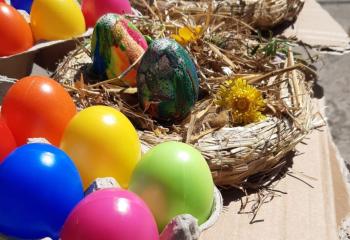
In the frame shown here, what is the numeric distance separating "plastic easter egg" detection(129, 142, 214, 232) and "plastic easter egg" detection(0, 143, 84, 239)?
112 mm

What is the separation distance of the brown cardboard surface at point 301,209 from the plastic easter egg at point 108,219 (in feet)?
1.18

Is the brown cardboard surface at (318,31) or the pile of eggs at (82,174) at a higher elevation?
the pile of eggs at (82,174)

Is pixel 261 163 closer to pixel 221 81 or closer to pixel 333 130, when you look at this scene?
pixel 221 81

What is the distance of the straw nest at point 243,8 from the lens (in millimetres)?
1692

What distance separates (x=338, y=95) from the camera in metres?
2.63

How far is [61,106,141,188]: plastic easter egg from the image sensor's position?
2.80 ft

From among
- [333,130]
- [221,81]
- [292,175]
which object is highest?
[221,81]

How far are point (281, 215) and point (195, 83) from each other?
0.33m

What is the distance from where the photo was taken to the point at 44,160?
756 mm

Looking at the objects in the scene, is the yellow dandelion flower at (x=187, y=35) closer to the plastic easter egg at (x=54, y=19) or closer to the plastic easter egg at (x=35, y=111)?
the plastic easter egg at (x=54, y=19)

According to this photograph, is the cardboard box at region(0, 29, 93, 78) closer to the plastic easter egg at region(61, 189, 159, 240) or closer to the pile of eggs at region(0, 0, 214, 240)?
the pile of eggs at region(0, 0, 214, 240)

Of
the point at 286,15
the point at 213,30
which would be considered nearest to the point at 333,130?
the point at 286,15

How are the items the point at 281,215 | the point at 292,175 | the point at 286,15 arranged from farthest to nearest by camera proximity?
the point at 286,15, the point at 292,175, the point at 281,215

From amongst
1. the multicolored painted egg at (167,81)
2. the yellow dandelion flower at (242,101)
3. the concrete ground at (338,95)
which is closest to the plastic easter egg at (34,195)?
the multicolored painted egg at (167,81)
